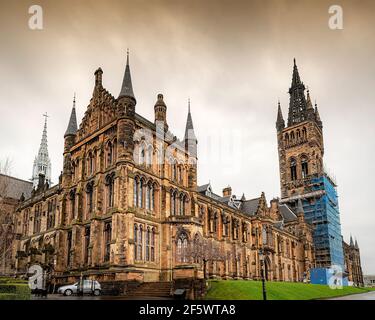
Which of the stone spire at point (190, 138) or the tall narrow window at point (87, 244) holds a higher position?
the stone spire at point (190, 138)

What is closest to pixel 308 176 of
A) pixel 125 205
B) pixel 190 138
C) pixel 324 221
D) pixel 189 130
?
pixel 324 221

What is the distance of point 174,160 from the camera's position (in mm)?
43281

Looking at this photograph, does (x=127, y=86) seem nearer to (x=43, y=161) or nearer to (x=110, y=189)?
(x=110, y=189)

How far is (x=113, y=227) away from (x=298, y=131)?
8379 cm

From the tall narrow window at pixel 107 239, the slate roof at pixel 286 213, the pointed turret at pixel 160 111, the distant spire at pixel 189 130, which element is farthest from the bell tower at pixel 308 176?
the tall narrow window at pixel 107 239

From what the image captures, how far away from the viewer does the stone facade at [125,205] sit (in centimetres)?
3456

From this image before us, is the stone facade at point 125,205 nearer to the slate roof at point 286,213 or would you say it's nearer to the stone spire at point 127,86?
the stone spire at point 127,86

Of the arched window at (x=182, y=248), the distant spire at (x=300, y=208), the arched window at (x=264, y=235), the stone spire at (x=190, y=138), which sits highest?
the stone spire at (x=190, y=138)

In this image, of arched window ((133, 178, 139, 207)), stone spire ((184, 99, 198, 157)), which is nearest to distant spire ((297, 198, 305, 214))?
stone spire ((184, 99, 198, 157))

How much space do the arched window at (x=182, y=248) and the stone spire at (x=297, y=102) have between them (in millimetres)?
79618

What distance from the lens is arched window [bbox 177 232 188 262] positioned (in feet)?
124

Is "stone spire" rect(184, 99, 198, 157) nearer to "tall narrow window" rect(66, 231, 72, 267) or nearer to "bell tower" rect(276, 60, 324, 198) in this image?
"tall narrow window" rect(66, 231, 72, 267)
